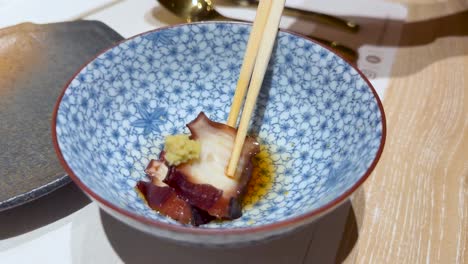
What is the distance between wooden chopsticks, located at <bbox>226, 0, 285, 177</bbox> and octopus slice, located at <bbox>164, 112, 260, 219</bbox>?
0.02 m

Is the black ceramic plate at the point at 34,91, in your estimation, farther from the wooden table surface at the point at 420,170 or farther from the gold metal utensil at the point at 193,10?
the wooden table surface at the point at 420,170

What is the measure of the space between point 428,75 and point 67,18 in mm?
1070

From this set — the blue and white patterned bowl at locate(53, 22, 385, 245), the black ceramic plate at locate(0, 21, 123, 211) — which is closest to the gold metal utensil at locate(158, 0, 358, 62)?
the black ceramic plate at locate(0, 21, 123, 211)

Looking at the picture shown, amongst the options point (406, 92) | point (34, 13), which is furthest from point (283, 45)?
point (34, 13)

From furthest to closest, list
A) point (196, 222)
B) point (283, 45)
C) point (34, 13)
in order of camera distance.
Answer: point (34, 13)
point (283, 45)
point (196, 222)

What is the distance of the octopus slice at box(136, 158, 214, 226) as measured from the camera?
795mm

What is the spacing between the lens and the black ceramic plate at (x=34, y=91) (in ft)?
2.73

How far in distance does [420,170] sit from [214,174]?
1.43ft

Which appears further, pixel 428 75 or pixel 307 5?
pixel 307 5

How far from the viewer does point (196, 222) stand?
2.60ft

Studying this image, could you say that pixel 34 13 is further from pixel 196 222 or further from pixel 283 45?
pixel 196 222

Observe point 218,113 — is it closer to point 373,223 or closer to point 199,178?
point 199,178

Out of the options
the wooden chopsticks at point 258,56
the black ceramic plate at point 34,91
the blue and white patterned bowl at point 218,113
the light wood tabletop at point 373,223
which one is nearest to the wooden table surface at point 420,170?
the light wood tabletop at point 373,223

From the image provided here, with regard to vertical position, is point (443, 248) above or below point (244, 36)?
below
